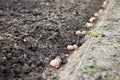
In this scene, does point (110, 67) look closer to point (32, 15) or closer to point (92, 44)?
point (92, 44)

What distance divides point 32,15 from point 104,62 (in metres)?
2.83

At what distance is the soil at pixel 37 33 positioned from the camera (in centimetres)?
498

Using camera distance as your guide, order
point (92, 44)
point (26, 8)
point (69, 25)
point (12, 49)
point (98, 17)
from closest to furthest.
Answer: point (12, 49) < point (92, 44) < point (69, 25) < point (26, 8) < point (98, 17)

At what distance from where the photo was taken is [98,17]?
8.02 m

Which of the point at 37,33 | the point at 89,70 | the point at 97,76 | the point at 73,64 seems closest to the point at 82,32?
the point at 37,33

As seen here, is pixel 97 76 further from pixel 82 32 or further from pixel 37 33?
pixel 82 32

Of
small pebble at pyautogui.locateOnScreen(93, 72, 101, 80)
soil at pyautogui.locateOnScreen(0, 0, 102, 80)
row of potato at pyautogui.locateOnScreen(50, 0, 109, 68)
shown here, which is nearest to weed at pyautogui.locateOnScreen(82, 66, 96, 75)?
small pebble at pyautogui.locateOnScreen(93, 72, 101, 80)

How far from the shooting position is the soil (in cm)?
498

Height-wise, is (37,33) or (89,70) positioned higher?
(37,33)

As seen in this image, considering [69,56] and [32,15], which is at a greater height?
[32,15]

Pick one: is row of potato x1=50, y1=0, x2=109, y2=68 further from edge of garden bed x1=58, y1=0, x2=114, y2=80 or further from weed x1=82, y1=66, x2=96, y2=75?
weed x1=82, y1=66, x2=96, y2=75

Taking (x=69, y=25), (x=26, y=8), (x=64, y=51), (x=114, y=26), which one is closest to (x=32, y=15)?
(x=26, y=8)

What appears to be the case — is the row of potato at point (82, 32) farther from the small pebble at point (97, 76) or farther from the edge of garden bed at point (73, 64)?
the small pebble at point (97, 76)

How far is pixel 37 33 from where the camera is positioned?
617 centimetres
